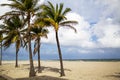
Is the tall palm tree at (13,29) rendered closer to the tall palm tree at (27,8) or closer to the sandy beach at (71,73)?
the sandy beach at (71,73)

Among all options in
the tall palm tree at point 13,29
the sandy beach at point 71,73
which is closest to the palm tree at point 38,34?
the sandy beach at point 71,73

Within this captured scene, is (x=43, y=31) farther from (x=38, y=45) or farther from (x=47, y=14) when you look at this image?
(x=47, y=14)

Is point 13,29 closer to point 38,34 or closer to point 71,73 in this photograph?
point 38,34

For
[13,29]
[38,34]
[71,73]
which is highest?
[13,29]

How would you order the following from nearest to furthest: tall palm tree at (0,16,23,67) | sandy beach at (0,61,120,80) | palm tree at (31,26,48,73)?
sandy beach at (0,61,120,80) → palm tree at (31,26,48,73) → tall palm tree at (0,16,23,67)

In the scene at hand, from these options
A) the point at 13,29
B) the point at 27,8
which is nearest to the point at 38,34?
the point at 27,8

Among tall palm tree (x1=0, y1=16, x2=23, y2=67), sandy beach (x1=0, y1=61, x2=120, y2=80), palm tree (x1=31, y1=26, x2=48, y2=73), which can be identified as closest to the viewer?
sandy beach (x1=0, y1=61, x2=120, y2=80)

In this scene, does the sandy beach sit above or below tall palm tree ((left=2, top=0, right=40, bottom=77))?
below

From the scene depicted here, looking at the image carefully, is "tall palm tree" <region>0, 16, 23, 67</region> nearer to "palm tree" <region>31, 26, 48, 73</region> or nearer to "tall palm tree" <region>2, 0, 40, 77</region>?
"palm tree" <region>31, 26, 48, 73</region>

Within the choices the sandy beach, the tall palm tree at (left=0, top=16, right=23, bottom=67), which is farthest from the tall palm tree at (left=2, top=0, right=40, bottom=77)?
the tall palm tree at (left=0, top=16, right=23, bottom=67)

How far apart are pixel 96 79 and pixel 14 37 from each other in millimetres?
17644

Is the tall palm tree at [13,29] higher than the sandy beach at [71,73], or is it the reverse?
the tall palm tree at [13,29]

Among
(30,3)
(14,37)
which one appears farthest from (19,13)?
(14,37)

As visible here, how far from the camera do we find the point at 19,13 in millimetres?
20891
